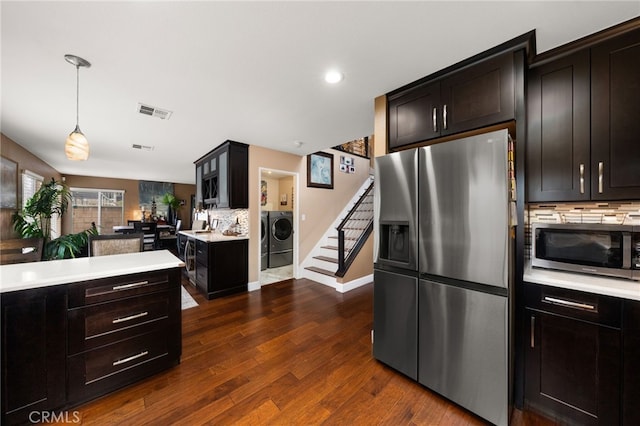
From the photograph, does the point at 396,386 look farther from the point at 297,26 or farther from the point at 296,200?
the point at 296,200

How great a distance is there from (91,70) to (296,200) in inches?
128

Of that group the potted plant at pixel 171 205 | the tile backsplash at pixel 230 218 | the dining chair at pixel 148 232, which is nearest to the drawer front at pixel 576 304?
the tile backsplash at pixel 230 218

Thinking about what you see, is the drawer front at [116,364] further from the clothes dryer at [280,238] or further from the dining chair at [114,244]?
the clothes dryer at [280,238]

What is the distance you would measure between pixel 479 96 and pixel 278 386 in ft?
8.62

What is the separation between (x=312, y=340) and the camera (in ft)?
8.11

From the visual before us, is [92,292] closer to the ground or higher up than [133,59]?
closer to the ground

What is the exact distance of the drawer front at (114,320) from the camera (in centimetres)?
157

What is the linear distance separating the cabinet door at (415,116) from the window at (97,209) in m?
10.1

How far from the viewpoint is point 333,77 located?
6.55 feet

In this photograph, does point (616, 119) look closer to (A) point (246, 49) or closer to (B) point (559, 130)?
(B) point (559, 130)

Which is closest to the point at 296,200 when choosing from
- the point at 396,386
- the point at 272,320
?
the point at 272,320

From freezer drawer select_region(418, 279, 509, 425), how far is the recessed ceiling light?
1.78 m

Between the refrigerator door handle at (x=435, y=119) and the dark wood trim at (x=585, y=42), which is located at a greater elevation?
the dark wood trim at (x=585, y=42)

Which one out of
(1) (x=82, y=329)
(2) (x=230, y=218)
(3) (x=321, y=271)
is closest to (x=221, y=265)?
(2) (x=230, y=218)
